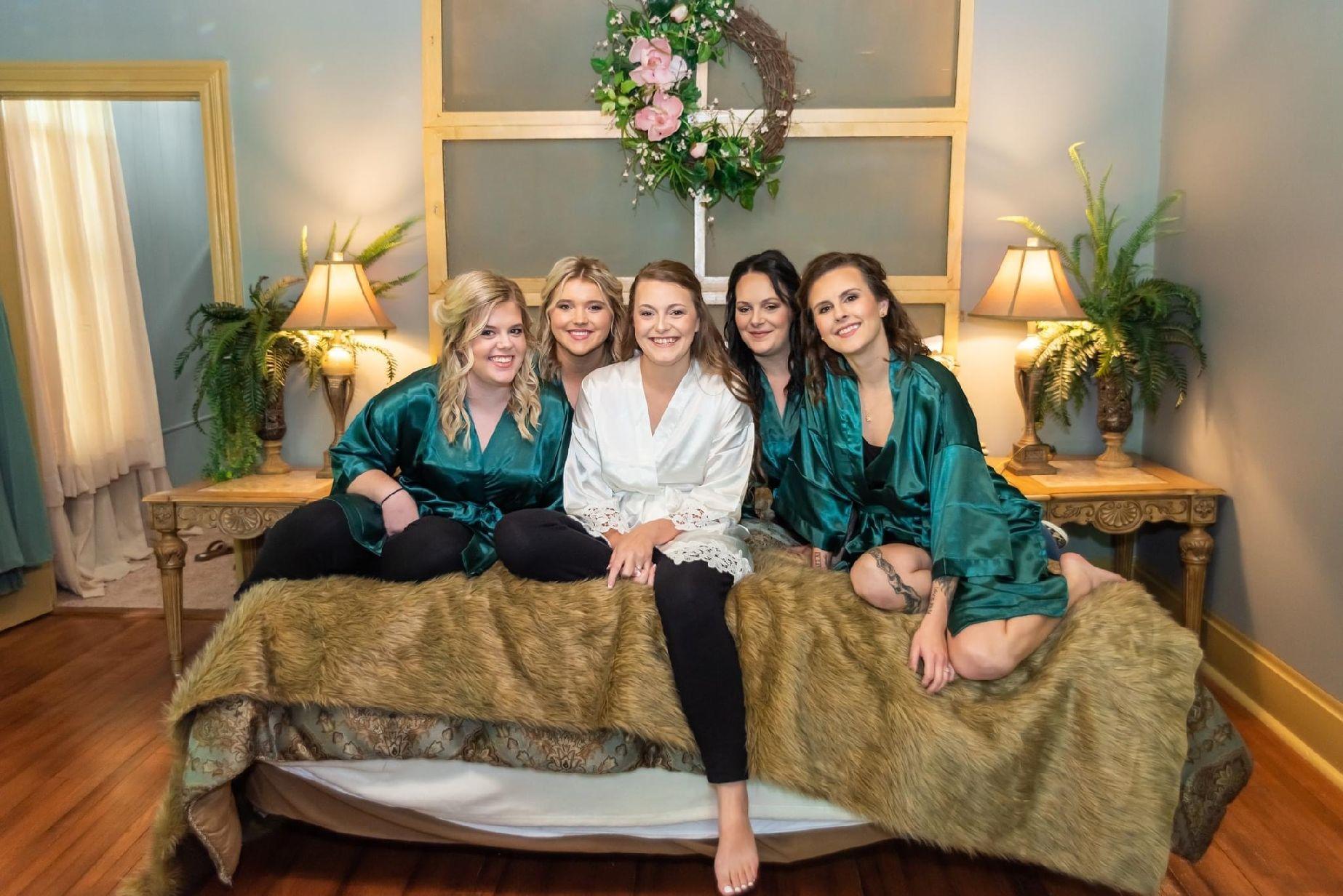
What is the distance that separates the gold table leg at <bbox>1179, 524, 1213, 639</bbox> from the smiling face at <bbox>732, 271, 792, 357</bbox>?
4.67 feet

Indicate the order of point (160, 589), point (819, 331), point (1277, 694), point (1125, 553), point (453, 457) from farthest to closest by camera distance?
point (160, 589) → point (1125, 553) → point (1277, 694) → point (453, 457) → point (819, 331)

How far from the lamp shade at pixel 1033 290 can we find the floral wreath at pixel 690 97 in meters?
0.78

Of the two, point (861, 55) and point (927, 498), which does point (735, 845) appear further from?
point (861, 55)

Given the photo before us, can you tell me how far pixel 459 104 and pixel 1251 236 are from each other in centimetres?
244

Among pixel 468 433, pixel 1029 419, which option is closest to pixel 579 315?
pixel 468 433

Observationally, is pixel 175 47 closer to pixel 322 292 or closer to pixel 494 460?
pixel 322 292

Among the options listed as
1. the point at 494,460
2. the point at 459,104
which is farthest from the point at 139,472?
the point at 494,460

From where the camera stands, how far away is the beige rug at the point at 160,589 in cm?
376

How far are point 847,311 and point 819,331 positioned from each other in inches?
5.2

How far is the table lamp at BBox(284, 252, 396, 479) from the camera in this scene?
10.2 feet

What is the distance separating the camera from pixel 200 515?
120 inches

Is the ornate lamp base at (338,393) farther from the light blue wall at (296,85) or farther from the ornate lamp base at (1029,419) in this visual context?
the ornate lamp base at (1029,419)

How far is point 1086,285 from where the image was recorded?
3211mm

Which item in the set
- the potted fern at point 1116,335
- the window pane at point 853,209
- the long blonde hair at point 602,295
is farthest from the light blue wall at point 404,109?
the long blonde hair at point 602,295
